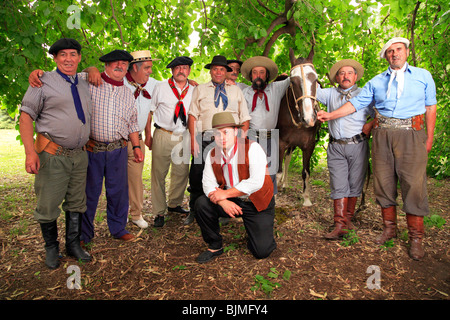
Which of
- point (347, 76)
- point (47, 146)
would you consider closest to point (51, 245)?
point (47, 146)

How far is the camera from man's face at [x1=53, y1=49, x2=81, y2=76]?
3.15m

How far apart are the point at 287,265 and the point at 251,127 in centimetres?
228

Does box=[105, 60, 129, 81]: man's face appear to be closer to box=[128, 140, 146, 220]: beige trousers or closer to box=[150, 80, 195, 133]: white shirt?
box=[150, 80, 195, 133]: white shirt

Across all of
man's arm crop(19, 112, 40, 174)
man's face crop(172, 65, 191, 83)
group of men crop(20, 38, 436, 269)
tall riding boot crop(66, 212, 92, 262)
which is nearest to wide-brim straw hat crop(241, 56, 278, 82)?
group of men crop(20, 38, 436, 269)

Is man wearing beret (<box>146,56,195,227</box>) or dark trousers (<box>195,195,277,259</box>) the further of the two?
man wearing beret (<box>146,56,195,227</box>)

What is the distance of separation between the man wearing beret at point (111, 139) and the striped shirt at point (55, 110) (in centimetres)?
33

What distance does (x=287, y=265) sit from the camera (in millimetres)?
3311

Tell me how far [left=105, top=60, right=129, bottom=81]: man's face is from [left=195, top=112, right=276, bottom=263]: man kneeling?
1369 mm

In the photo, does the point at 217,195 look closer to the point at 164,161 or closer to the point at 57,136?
the point at 164,161

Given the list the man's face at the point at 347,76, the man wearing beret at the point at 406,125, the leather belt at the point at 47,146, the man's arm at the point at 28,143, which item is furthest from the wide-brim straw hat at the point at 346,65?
the man's arm at the point at 28,143

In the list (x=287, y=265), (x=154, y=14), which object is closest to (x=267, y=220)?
(x=287, y=265)

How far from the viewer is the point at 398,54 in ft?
11.3

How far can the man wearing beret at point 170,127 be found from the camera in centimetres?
430

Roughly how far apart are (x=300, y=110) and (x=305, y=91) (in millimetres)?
262
